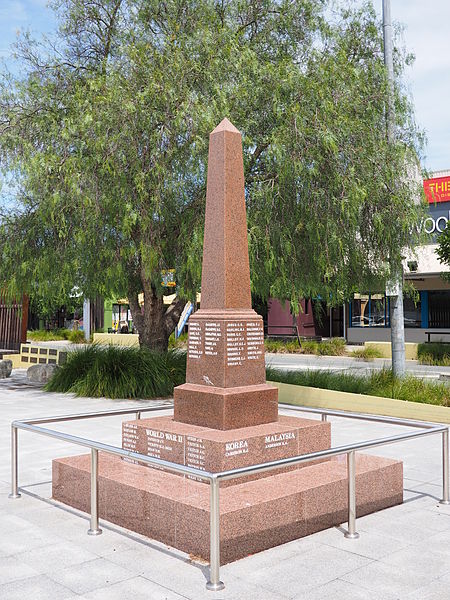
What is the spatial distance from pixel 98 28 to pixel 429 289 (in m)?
22.1

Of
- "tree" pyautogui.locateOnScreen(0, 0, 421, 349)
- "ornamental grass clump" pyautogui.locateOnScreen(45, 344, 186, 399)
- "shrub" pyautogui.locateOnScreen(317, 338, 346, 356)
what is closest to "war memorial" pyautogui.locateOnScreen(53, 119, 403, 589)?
"tree" pyautogui.locateOnScreen(0, 0, 421, 349)

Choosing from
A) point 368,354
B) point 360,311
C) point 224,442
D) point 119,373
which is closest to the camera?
Result: point 224,442

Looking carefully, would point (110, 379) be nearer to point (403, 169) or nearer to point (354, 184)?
point (354, 184)

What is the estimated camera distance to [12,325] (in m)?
23.5

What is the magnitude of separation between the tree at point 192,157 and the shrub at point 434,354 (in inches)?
438

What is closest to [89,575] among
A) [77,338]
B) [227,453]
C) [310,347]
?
[227,453]

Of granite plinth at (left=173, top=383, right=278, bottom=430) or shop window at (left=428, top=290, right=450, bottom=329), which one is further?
shop window at (left=428, top=290, right=450, bottom=329)

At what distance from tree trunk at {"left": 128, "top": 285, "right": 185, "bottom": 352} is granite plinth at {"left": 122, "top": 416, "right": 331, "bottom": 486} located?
348 inches

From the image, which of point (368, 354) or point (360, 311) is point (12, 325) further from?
point (360, 311)

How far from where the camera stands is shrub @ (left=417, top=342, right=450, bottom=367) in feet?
79.6

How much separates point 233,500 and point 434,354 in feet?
71.2

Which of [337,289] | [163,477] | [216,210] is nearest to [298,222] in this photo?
[337,289]

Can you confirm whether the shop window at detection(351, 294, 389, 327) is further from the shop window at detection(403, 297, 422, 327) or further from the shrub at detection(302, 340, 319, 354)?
the shrub at detection(302, 340, 319, 354)

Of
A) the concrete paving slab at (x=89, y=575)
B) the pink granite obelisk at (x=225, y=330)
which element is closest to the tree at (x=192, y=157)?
the pink granite obelisk at (x=225, y=330)
